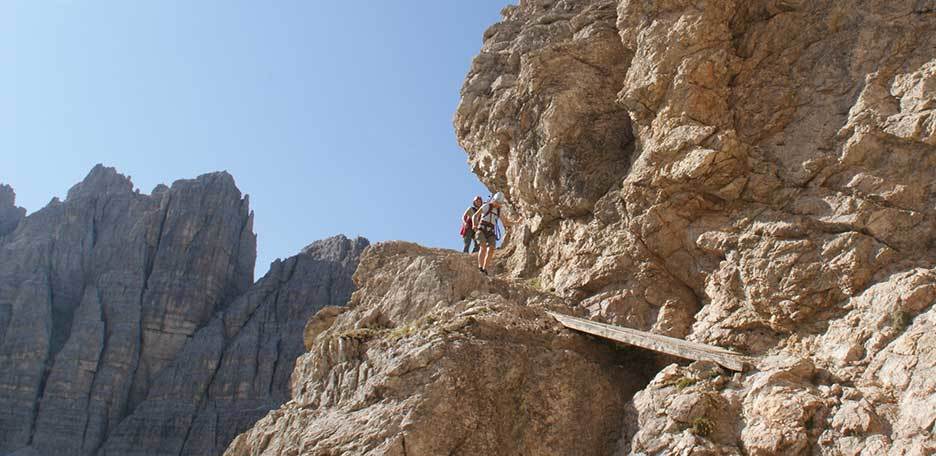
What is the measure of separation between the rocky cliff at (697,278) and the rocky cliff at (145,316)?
6108cm

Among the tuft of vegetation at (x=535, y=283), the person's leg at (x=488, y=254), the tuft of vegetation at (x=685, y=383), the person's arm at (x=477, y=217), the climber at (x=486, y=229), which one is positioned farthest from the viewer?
the person's arm at (x=477, y=217)

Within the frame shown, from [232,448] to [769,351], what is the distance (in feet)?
26.0

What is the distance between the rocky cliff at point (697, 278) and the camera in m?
11.2

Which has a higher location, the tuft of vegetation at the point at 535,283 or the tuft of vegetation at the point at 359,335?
the tuft of vegetation at the point at 535,283

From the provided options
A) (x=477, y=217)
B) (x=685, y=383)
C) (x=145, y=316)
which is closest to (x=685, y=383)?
(x=685, y=383)

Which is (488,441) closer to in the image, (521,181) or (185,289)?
(521,181)

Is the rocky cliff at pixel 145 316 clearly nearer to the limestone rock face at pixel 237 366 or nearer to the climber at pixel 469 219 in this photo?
the limestone rock face at pixel 237 366

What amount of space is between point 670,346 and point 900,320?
286cm

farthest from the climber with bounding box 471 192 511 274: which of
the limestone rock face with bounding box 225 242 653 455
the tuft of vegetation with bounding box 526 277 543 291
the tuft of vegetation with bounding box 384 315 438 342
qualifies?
the tuft of vegetation with bounding box 384 315 438 342

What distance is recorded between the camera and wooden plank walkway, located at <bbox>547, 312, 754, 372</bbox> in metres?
12.0

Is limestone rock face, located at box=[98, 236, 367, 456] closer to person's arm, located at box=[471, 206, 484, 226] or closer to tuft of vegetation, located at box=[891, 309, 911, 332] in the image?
person's arm, located at box=[471, 206, 484, 226]

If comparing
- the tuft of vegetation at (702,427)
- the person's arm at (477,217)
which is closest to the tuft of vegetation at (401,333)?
the tuft of vegetation at (702,427)

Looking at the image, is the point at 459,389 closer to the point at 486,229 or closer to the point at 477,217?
the point at 486,229

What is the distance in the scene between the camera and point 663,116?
15.7 metres
